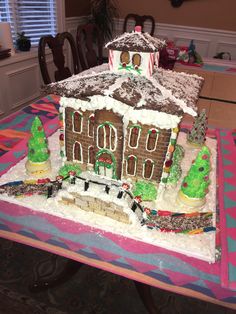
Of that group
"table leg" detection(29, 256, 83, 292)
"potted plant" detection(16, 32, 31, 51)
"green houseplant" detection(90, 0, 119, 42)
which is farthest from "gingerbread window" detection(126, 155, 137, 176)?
"green houseplant" detection(90, 0, 119, 42)

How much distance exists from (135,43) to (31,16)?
3.27 meters

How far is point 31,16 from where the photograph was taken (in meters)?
3.89

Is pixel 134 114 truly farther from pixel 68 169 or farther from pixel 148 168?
pixel 68 169

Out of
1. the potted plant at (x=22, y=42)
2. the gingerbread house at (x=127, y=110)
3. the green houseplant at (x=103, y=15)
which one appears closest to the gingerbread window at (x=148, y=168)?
the gingerbread house at (x=127, y=110)

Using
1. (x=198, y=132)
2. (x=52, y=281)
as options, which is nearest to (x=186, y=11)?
(x=198, y=132)

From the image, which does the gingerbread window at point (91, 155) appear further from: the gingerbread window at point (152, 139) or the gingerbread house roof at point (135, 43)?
the gingerbread house roof at point (135, 43)

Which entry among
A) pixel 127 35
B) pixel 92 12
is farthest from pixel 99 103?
pixel 92 12

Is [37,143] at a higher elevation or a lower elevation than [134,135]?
lower

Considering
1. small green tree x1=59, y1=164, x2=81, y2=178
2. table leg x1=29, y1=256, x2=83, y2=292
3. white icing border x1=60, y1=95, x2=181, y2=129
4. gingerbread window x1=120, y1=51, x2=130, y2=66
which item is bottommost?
table leg x1=29, y1=256, x2=83, y2=292

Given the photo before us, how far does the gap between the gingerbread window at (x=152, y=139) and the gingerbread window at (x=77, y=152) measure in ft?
1.20

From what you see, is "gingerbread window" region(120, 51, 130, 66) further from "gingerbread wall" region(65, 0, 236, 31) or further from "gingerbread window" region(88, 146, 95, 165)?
"gingerbread wall" region(65, 0, 236, 31)

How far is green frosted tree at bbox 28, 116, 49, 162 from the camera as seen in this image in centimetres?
141

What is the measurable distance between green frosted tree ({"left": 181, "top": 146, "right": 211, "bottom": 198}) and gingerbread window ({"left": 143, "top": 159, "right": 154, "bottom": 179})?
172mm

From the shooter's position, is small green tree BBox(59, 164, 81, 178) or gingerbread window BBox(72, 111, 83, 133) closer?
gingerbread window BBox(72, 111, 83, 133)
